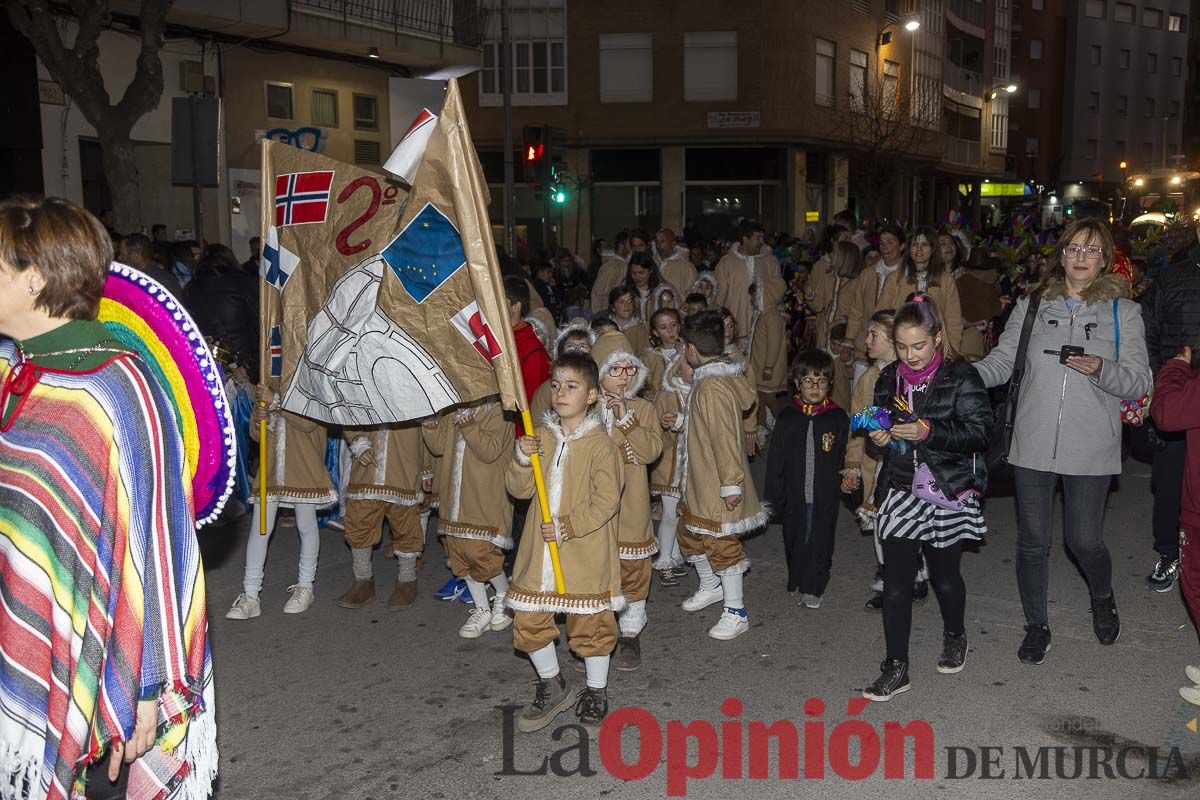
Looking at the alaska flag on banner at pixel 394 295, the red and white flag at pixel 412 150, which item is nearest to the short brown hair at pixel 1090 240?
the alaska flag on banner at pixel 394 295

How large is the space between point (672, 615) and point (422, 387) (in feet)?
7.12

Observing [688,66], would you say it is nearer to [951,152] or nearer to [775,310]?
[951,152]

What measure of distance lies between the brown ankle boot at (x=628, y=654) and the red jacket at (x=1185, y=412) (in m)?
2.55

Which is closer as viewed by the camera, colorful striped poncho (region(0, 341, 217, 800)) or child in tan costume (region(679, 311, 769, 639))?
colorful striped poncho (region(0, 341, 217, 800))

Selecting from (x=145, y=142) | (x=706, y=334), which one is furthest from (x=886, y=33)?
(x=706, y=334)

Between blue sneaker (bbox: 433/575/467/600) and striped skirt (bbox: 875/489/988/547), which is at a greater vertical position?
striped skirt (bbox: 875/489/988/547)

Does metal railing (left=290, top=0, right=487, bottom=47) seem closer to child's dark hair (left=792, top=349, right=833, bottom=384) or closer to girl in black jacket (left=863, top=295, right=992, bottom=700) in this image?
child's dark hair (left=792, top=349, right=833, bottom=384)

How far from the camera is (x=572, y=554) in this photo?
4.77 meters

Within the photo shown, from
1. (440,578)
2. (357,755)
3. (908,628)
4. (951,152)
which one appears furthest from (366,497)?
(951,152)

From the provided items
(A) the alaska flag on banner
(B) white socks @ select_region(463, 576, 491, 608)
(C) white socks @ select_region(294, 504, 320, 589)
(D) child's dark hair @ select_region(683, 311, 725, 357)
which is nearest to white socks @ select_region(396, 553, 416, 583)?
(C) white socks @ select_region(294, 504, 320, 589)

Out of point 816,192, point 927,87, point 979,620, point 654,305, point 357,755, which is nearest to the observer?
point 357,755

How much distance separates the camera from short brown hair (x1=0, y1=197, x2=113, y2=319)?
2.58m

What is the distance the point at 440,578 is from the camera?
22.6ft

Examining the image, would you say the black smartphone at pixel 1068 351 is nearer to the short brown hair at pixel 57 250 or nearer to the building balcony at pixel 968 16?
the short brown hair at pixel 57 250
